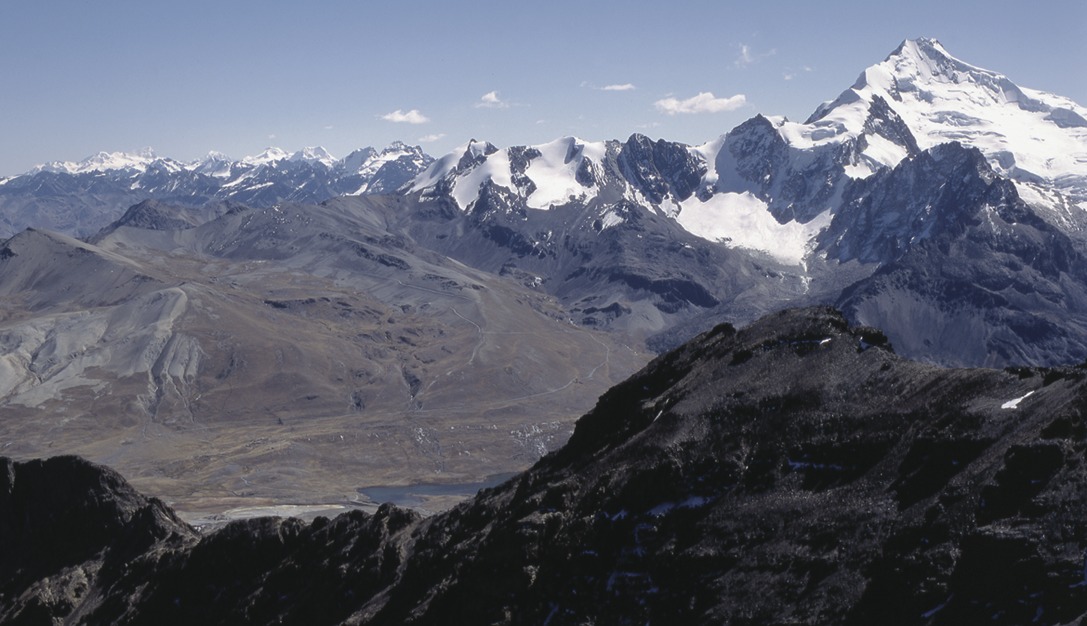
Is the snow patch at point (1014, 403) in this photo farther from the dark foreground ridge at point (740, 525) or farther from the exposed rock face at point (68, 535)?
the exposed rock face at point (68, 535)

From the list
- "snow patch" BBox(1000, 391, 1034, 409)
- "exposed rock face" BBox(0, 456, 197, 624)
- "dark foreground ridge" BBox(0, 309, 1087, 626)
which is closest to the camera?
"dark foreground ridge" BBox(0, 309, 1087, 626)

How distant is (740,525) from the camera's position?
7206 centimetres

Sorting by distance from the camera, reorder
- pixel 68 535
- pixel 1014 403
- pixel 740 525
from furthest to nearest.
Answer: pixel 68 535, pixel 740 525, pixel 1014 403

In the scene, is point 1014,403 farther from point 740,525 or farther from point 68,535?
point 68,535

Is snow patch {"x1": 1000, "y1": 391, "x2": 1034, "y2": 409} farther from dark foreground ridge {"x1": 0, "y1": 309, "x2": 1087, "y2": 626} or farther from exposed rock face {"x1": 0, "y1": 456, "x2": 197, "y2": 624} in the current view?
exposed rock face {"x1": 0, "y1": 456, "x2": 197, "y2": 624}

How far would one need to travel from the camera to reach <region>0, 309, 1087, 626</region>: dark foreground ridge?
58.2m

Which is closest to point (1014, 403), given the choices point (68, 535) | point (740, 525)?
point (740, 525)

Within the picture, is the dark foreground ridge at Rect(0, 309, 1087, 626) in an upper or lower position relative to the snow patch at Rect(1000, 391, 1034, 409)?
lower

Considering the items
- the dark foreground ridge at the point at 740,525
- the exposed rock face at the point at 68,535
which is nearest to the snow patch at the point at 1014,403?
the dark foreground ridge at the point at 740,525

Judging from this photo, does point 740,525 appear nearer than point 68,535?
Yes

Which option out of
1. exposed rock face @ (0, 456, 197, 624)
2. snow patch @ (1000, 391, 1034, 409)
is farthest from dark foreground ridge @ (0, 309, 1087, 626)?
exposed rock face @ (0, 456, 197, 624)

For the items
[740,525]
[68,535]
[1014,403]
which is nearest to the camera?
[1014,403]

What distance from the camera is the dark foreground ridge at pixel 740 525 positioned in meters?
58.2

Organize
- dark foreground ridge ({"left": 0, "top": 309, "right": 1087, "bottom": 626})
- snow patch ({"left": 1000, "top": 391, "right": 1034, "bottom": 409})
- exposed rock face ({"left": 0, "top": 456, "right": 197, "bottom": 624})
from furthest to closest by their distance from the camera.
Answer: exposed rock face ({"left": 0, "top": 456, "right": 197, "bottom": 624}) → snow patch ({"left": 1000, "top": 391, "right": 1034, "bottom": 409}) → dark foreground ridge ({"left": 0, "top": 309, "right": 1087, "bottom": 626})
